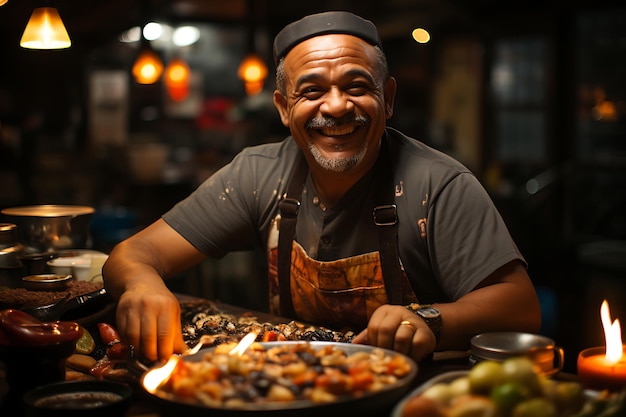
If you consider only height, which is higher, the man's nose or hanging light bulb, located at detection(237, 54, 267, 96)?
hanging light bulb, located at detection(237, 54, 267, 96)

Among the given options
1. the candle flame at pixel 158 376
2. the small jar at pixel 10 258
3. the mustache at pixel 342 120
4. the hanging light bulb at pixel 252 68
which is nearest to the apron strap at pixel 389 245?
the mustache at pixel 342 120

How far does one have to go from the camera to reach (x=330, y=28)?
2773 mm

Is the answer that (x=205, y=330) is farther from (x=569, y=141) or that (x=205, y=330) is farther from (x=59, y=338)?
(x=569, y=141)

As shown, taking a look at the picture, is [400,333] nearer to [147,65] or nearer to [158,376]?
[158,376]

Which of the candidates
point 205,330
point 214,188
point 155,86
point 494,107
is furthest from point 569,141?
point 155,86

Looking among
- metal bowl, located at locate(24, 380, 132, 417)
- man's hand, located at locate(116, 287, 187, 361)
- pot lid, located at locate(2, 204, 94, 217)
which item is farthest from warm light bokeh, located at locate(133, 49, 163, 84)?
metal bowl, located at locate(24, 380, 132, 417)


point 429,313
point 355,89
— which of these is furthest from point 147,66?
point 429,313

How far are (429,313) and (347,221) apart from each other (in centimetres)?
71

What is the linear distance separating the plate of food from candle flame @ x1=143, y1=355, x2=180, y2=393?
1.77ft

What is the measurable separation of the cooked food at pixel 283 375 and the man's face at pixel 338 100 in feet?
3.27

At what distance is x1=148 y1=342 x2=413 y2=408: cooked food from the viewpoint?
1578mm

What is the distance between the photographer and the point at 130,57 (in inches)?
552

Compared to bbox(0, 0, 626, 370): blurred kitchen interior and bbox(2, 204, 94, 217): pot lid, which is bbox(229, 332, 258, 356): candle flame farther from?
bbox(0, 0, 626, 370): blurred kitchen interior

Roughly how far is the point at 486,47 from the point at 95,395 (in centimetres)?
796
